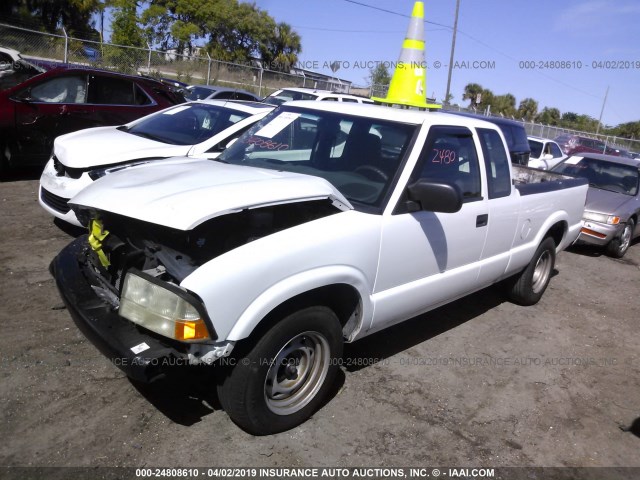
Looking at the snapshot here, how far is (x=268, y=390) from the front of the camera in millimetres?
3055

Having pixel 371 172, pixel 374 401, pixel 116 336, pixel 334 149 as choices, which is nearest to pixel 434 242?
pixel 371 172

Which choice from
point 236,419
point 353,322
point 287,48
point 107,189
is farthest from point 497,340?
point 287,48

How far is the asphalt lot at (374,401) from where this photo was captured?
9.71 feet

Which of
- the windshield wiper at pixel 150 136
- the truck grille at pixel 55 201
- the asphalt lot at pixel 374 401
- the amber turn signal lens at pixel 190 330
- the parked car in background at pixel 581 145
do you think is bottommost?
the asphalt lot at pixel 374 401

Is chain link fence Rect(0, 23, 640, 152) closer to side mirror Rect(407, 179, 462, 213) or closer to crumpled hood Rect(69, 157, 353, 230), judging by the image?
crumpled hood Rect(69, 157, 353, 230)

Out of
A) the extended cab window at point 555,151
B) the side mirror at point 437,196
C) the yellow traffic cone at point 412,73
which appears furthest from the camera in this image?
the extended cab window at point 555,151

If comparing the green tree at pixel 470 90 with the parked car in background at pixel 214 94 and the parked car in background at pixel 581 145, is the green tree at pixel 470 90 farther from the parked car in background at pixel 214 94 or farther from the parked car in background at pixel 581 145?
the parked car in background at pixel 214 94

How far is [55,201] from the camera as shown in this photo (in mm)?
5645

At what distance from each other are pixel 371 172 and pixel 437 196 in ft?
1.67

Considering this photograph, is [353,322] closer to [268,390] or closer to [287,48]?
[268,390]

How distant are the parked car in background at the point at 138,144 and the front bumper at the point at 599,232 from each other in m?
5.31

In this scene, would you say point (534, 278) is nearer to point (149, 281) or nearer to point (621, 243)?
point (621, 243)

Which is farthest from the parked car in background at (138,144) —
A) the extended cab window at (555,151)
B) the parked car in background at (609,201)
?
the extended cab window at (555,151)

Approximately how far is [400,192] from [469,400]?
1.60 meters
